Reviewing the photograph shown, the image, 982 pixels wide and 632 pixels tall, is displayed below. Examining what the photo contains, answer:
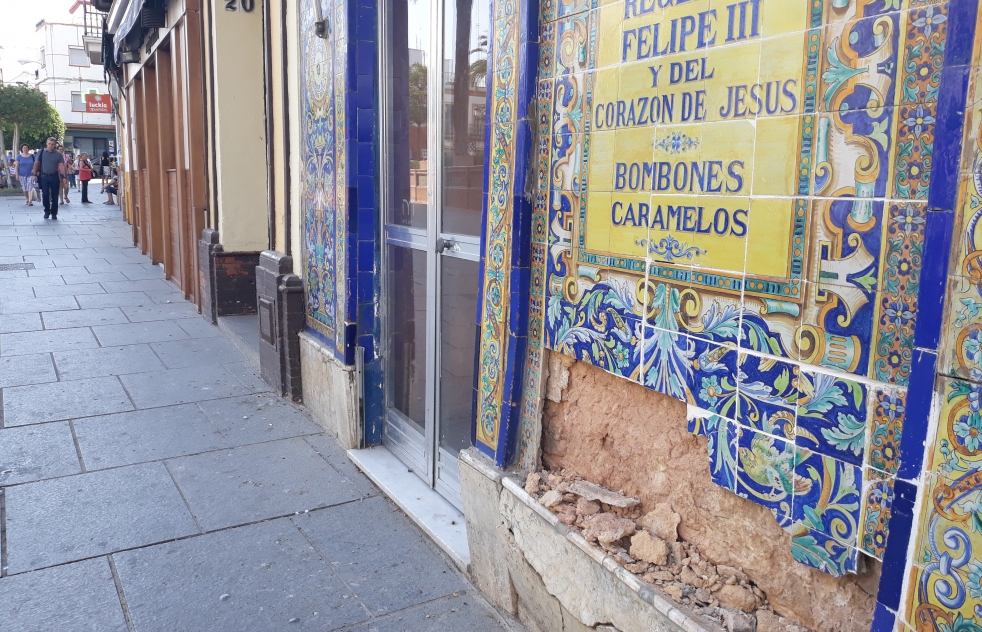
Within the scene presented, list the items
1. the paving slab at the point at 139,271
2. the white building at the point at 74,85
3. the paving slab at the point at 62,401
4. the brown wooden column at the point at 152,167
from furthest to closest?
the white building at the point at 74,85, the brown wooden column at the point at 152,167, the paving slab at the point at 139,271, the paving slab at the point at 62,401

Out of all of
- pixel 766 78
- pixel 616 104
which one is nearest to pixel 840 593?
pixel 766 78

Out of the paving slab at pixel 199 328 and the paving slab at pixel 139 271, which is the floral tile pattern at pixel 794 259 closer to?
the paving slab at pixel 199 328

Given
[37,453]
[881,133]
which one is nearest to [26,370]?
[37,453]

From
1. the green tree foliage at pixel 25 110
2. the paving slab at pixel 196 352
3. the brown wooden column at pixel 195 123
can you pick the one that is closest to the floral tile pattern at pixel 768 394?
the paving slab at pixel 196 352

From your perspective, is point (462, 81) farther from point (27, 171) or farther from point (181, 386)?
point (27, 171)

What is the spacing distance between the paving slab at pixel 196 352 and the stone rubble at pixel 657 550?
4.44 metres

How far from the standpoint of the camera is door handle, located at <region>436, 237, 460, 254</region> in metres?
3.83

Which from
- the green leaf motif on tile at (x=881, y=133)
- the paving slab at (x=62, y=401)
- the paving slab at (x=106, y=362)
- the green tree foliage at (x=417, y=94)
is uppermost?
the green tree foliage at (x=417, y=94)

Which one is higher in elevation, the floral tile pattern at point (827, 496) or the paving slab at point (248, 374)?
the floral tile pattern at point (827, 496)

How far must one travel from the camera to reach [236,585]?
3285mm

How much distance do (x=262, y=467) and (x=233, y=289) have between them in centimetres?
387

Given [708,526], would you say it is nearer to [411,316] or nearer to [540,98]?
[540,98]

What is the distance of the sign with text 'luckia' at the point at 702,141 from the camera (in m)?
1.97

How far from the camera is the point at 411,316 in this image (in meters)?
4.44
